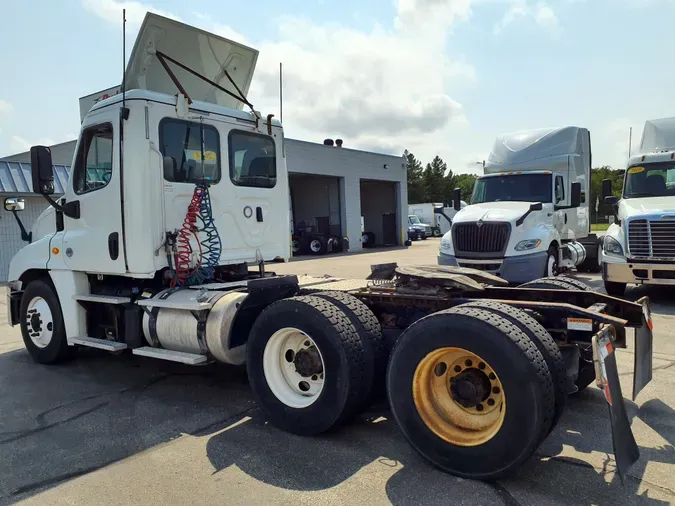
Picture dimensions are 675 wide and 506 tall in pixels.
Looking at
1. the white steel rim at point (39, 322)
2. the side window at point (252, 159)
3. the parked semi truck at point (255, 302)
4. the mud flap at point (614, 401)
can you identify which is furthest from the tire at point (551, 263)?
the white steel rim at point (39, 322)

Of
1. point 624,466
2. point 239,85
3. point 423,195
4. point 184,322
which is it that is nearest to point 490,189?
point 239,85

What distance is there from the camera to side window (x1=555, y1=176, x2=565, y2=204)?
12039 millimetres

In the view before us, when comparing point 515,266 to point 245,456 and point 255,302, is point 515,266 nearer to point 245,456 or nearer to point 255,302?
point 255,302

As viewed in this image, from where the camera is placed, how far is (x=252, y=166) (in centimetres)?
630

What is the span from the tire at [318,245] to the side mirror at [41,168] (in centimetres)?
2194

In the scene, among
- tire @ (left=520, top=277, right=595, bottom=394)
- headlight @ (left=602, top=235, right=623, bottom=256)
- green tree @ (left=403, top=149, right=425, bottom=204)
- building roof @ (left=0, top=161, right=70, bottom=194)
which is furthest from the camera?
green tree @ (left=403, top=149, right=425, bottom=204)

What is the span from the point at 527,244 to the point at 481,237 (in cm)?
90

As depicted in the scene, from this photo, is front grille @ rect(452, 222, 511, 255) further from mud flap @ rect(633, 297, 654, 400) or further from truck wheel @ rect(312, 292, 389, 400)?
truck wheel @ rect(312, 292, 389, 400)

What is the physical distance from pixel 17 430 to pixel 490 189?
10.4 m

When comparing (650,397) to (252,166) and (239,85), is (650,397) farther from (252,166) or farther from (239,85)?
(239,85)

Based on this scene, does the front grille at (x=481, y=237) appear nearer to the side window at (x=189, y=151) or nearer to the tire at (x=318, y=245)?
the side window at (x=189, y=151)

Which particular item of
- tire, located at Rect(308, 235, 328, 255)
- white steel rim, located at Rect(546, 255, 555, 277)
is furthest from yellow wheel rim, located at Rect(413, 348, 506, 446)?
tire, located at Rect(308, 235, 328, 255)

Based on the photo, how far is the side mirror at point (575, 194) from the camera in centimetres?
1150

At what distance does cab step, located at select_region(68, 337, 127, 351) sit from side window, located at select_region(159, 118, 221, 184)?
6.05 ft
